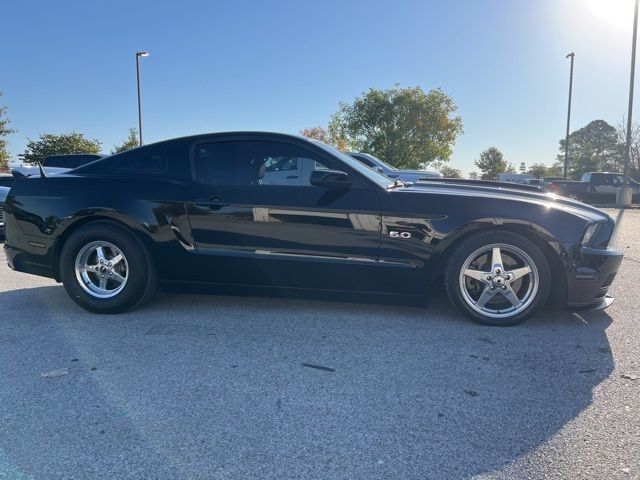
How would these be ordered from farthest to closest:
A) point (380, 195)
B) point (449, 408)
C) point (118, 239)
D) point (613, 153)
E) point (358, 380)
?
point (613, 153) → point (118, 239) → point (380, 195) → point (358, 380) → point (449, 408)

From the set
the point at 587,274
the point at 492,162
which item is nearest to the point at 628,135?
the point at 587,274

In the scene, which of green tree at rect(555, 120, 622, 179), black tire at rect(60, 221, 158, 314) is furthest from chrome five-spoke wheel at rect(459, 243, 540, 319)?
green tree at rect(555, 120, 622, 179)

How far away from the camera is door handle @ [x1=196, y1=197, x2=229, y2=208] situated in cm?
387

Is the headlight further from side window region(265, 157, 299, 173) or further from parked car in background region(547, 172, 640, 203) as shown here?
parked car in background region(547, 172, 640, 203)

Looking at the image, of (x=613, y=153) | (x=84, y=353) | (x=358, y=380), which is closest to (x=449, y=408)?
(x=358, y=380)

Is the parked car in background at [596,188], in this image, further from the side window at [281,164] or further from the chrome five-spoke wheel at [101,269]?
the chrome five-spoke wheel at [101,269]

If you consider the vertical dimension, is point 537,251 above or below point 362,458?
above

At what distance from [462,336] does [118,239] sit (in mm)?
2869

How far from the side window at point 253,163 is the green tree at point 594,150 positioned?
201 feet

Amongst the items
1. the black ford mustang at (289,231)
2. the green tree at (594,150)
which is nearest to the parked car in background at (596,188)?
the black ford mustang at (289,231)

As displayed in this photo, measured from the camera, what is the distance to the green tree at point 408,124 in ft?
99.0

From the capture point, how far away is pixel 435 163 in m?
32.3

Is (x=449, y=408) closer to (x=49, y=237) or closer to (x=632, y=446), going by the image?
(x=632, y=446)

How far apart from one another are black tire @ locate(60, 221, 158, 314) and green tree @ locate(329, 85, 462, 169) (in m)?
27.6
